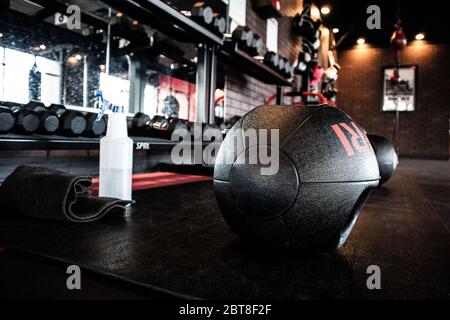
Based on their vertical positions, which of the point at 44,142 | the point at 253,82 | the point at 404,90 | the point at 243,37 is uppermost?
the point at 404,90

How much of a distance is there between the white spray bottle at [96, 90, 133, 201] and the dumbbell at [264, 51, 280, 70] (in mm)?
2822

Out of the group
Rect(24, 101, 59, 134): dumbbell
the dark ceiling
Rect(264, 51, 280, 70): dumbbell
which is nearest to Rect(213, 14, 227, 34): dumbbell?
Rect(264, 51, 280, 70): dumbbell

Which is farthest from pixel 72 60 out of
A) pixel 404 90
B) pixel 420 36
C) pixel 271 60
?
pixel 420 36

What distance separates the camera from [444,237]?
3.41 feet

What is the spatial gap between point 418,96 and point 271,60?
6.67 metres

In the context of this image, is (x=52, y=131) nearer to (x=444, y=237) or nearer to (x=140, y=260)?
(x=140, y=260)

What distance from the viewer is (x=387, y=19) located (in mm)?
7629

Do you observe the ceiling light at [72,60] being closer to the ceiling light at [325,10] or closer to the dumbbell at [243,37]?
the dumbbell at [243,37]

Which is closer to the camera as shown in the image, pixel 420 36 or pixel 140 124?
pixel 140 124

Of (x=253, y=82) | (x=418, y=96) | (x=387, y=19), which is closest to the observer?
(x=253, y=82)

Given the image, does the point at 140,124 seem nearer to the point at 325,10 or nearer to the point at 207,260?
the point at 207,260

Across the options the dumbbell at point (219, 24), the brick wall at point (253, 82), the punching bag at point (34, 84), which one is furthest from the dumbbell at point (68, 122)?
the brick wall at point (253, 82)

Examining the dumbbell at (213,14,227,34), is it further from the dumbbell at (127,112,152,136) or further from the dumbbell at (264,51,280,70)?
the dumbbell at (264,51,280,70)
